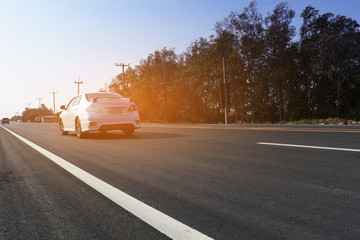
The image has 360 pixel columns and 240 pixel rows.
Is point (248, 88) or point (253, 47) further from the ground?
point (253, 47)

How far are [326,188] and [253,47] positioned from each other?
39018 mm

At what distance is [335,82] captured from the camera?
38.3 metres

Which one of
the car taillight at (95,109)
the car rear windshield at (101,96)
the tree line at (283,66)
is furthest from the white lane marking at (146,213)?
the tree line at (283,66)

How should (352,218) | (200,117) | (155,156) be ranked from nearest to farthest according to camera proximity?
(352,218), (155,156), (200,117)

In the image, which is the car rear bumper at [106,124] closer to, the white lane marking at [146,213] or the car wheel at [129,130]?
the car wheel at [129,130]

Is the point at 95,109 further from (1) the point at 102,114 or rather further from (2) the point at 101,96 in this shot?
(2) the point at 101,96

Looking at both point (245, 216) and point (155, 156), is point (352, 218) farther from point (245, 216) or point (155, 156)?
point (155, 156)

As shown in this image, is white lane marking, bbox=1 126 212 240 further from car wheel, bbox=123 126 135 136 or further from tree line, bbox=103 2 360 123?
tree line, bbox=103 2 360 123

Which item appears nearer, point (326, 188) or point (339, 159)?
point (326, 188)

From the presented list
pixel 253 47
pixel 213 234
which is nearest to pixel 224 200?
pixel 213 234

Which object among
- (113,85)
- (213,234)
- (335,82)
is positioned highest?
(113,85)

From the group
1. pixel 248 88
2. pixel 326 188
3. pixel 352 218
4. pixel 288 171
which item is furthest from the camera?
pixel 248 88

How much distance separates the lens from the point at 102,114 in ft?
35.9

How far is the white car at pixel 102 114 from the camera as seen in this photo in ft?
35.7
